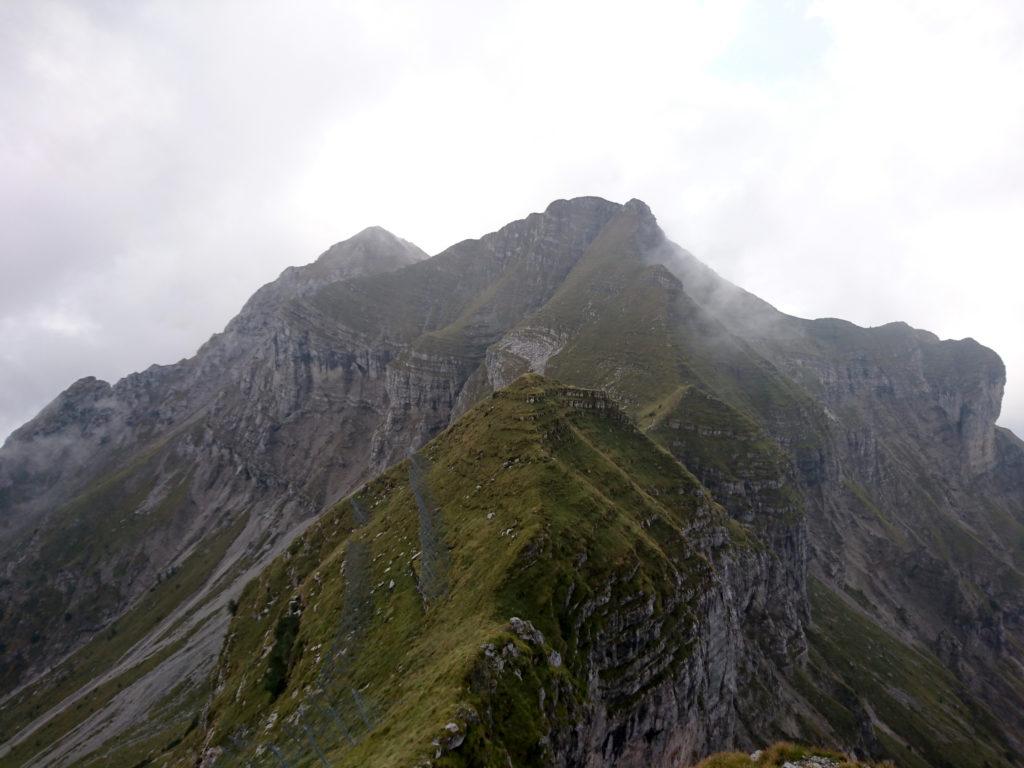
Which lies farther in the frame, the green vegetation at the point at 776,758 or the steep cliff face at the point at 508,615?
the steep cliff face at the point at 508,615

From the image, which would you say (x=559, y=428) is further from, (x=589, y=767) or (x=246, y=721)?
(x=246, y=721)

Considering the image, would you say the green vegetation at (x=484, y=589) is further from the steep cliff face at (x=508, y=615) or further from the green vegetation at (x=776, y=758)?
the green vegetation at (x=776, y=758)

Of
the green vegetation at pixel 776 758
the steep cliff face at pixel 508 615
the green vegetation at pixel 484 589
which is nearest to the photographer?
the green vegetation at pixel 776 758

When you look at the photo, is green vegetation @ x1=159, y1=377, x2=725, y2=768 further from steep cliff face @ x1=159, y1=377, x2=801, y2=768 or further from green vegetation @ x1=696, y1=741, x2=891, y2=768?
green vegetation @ x1=696, y1=741, x2=891, y2=768

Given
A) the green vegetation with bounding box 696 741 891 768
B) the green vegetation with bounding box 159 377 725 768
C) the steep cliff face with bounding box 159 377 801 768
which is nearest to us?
the green vegetation with bounding box 696 741 891 768

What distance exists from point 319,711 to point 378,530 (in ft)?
112

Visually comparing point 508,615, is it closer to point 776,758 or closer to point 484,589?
point 484,589

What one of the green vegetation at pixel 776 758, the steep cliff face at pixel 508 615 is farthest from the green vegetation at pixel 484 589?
the green vegetation at pixel 776 758

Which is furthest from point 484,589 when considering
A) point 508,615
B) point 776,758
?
point 776,758

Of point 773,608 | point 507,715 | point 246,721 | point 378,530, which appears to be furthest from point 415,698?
point 773,608

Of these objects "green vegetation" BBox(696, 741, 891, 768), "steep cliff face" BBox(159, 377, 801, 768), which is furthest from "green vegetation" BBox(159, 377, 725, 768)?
"green vegetation" BBox(696, 741, 891, 768)

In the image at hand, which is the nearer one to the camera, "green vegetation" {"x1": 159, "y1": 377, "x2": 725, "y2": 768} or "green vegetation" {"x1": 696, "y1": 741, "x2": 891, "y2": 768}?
"green vegetation" {"x1": 696, "y1": 741, "x2": 891, "y2": 768}

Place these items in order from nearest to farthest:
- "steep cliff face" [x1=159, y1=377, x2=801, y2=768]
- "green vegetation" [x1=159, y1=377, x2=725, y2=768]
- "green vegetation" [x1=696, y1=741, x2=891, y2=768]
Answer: "green vegetation" [x1=696, y1=741, x2=891, y2=768] → "green vegetation" [x1=159, y1=377, x2=725, y2=768] → "steep cliff face" [x1=159, y1=377, x2=801, y2=768]

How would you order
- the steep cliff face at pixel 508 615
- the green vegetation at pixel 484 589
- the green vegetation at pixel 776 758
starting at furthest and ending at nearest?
the steep cliff face at pixel 508 615 < the green vegetation at pixel 484 589 < the green vegetation at pixel 776 758
